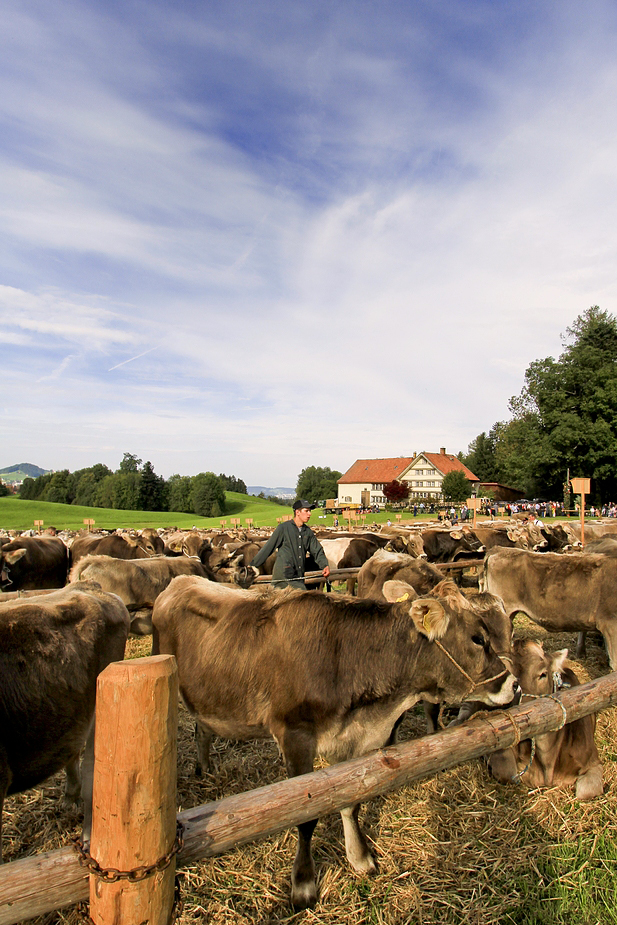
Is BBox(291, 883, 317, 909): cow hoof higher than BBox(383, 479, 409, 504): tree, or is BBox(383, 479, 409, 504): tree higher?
BBox(383, 479, 409, 504): tree

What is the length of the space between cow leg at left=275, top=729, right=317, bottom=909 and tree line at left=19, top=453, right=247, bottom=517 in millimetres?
75496

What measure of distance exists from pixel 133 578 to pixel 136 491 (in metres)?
78.6

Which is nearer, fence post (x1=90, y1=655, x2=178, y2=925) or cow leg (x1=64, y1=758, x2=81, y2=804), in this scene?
fence post (x1=90, y1=655, x2=178, y2=925)

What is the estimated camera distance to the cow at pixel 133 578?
8.60 m

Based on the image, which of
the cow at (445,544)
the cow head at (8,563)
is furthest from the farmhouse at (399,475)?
the cow head at (8,563)

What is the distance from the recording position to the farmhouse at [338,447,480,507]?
80375 millimetres

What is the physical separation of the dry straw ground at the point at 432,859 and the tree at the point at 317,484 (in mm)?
89484

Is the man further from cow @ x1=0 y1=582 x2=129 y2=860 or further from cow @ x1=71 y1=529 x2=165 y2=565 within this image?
cow @ x1=71 y1=529 x2=165 y2=565

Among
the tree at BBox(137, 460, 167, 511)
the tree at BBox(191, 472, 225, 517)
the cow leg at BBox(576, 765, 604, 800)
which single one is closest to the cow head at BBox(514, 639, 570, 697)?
the cow leg at BBox(576, 765, 604, 800)

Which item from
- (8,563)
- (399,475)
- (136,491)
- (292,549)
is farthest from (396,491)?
(292,549)

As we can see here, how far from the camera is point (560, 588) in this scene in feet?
23.5

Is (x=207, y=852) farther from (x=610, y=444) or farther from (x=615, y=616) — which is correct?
(x=610, y=444)

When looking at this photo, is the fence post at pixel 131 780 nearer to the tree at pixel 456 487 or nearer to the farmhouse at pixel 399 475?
the tree at pixel 456 487

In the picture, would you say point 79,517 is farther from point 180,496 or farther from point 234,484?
point 234,484
